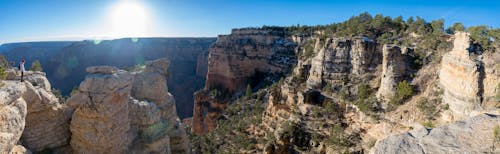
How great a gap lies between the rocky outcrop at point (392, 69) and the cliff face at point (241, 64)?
2173 centimetres

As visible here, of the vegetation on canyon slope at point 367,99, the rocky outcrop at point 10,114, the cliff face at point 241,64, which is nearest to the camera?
the rocky outcrop at point 10,114

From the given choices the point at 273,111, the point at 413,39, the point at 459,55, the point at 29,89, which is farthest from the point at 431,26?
the point at 29,89

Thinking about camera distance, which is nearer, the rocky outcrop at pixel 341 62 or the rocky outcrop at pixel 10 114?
the rocky outcrop at pixel 10 114

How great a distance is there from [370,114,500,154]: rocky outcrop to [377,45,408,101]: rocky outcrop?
1687cm

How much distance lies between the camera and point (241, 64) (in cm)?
4753

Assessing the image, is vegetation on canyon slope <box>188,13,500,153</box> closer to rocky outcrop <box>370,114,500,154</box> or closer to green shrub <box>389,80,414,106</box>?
green shrub <box>389,80,414,106</box>

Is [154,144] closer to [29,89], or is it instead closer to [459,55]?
[29,89]

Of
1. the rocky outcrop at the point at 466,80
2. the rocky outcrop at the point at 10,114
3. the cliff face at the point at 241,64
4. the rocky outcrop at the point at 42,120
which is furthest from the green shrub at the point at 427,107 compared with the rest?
the cliff face at the point at 241,64

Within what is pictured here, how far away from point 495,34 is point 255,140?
18081 millimetres

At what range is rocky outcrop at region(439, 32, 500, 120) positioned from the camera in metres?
13.8

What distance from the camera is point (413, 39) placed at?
936 inches

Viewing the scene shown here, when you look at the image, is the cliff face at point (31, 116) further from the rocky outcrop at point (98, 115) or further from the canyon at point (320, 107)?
the rocky outcrop at point (98, 115)

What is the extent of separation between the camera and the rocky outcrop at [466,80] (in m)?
13.8

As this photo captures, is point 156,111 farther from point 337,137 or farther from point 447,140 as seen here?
point 447,140
